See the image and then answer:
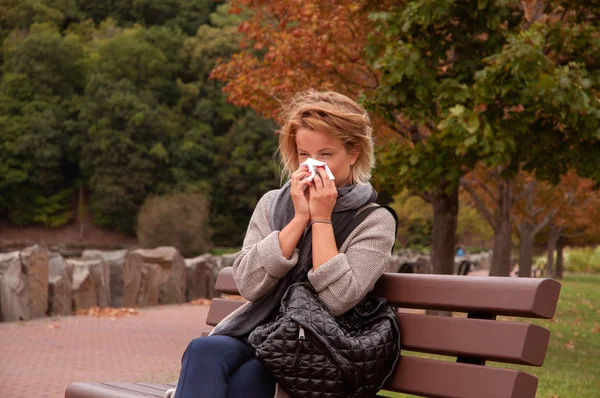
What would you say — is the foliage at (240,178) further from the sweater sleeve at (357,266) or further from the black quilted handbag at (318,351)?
the black quilted handbag at (318,351)

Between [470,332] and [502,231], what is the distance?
638 inches

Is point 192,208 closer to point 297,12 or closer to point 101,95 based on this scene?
point 101,95

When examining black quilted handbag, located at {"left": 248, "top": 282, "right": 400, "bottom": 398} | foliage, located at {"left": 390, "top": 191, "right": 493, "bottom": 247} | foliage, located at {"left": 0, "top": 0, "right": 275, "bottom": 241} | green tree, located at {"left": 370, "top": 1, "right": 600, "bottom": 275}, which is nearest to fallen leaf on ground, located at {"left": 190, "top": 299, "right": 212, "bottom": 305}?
green tree, located at {"left": 370, "top": 1, "right": 600, "bottom": 275}

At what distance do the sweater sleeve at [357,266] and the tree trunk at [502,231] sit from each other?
48.6 ft

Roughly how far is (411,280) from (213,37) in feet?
230

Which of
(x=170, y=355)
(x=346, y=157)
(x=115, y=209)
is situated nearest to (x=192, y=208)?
(x=115, y=209)

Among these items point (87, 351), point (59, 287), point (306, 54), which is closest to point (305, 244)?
point (87, 351)

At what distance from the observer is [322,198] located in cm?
329

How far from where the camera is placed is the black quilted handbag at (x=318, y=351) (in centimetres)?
300

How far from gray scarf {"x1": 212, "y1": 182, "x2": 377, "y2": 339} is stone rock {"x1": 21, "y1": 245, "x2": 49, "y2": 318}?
9.93m

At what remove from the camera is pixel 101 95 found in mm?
66688

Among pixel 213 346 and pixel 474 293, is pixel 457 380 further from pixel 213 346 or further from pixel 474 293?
pixel 213 346

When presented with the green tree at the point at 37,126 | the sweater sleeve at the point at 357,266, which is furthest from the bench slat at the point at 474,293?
the green tree at the point at 37,126

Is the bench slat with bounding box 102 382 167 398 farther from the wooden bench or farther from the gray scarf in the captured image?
the wooden bench
